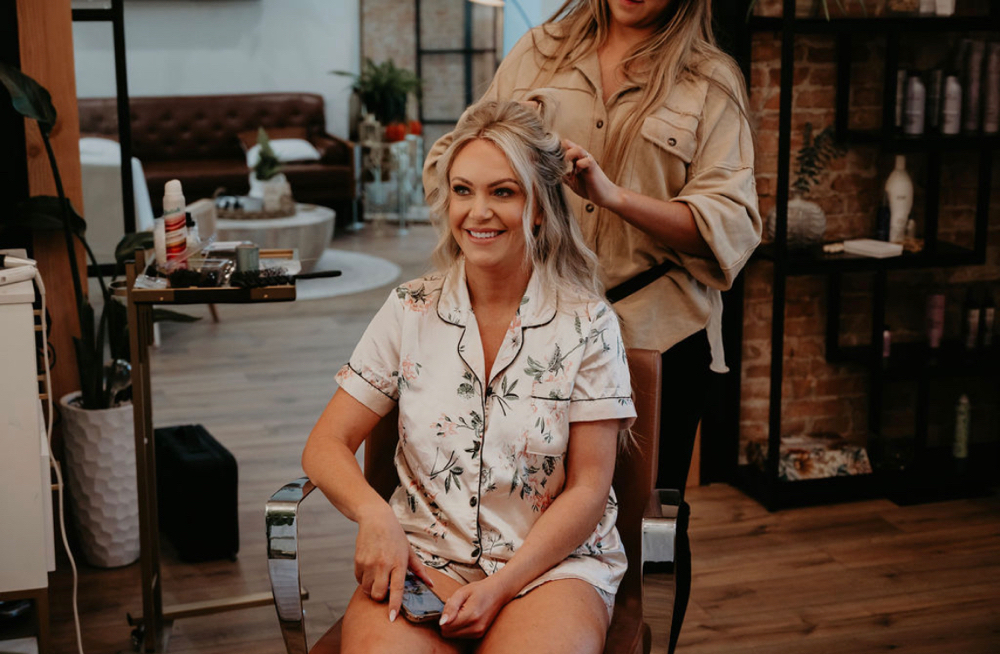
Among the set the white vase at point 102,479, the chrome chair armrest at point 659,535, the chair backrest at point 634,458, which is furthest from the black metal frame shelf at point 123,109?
the chrome chair armrest at point 659,535

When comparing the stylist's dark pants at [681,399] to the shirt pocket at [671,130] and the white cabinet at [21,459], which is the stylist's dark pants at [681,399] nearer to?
the shirt pocket at [671,130]

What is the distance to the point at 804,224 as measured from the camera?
A: 327 centimetres

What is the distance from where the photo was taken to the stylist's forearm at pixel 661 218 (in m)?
1.73

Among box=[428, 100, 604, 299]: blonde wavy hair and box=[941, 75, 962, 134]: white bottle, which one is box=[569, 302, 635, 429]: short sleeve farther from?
box=[941, 75, 962, 134]: white bottle

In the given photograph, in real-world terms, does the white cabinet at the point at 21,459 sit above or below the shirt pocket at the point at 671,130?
below

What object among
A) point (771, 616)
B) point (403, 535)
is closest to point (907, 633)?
point (771, 616)

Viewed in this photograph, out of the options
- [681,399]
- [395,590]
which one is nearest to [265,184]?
[681,399]

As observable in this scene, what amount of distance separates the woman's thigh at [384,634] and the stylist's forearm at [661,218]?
699 mm

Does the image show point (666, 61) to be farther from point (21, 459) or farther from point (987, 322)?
point (987, 322)

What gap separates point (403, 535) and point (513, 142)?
60cm

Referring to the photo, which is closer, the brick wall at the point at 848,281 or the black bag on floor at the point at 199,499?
the black bag on floor at the point at 199,499

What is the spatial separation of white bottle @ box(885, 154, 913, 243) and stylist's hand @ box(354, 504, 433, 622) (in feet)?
7.66

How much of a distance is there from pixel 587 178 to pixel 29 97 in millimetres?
1590

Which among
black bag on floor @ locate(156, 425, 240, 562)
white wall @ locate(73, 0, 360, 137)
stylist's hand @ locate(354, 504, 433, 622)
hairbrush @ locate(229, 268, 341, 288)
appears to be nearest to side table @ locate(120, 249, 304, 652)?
hairbrush @ locate(229, 268, 341, 288)
